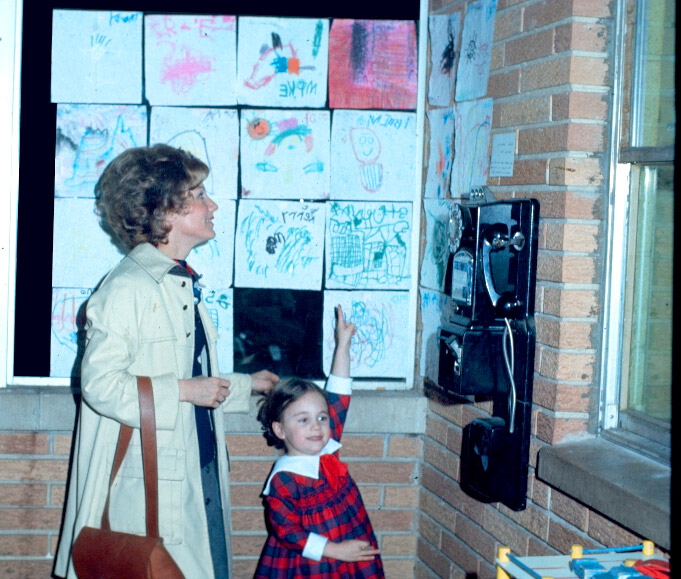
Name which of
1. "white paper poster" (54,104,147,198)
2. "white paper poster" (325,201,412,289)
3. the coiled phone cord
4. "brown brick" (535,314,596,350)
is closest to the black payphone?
the coiled phone cord

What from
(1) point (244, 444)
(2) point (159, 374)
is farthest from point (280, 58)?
(1) point (244, 444)

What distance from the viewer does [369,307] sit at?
13.8ft

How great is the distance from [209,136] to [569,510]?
2.19m

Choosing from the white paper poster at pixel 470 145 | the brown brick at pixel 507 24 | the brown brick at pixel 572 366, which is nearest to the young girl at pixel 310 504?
the brown brick at pixel 572 366

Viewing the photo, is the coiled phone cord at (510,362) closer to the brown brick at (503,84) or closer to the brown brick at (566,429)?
the brown brick at (566,429)

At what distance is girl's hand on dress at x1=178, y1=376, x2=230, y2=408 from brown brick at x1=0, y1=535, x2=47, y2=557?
1353 mm

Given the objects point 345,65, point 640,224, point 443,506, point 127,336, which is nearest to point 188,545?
point 127,336

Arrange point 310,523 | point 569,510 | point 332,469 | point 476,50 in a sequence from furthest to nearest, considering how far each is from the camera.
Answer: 1. point 476,50
2. point 332,469
3. point 310,523
4. point 569,510

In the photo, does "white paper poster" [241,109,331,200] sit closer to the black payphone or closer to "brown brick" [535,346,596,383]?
the black payphone

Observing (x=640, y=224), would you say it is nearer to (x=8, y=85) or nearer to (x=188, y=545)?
(x=188, y=545)

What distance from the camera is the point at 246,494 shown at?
414cm

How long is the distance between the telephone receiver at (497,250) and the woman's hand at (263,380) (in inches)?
44.1

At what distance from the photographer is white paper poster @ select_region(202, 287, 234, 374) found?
4129 mm

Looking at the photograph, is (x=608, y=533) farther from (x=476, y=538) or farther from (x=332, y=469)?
(x=332, y=469)
